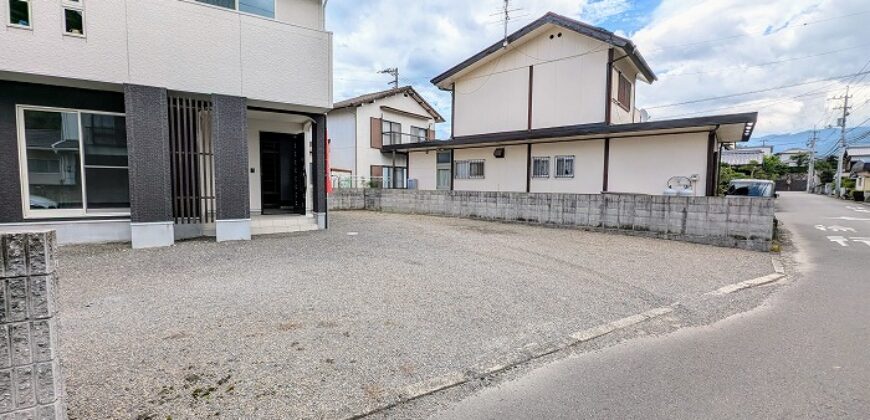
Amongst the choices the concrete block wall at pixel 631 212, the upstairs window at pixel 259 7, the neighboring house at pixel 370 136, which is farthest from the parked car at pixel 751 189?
the upstairs window at pixel 259 7

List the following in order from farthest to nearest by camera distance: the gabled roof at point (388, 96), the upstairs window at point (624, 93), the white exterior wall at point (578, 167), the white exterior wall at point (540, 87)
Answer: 1. the gabled roof at point (388, 96)
2. the upstairs window at point (624, 93)
3. the white exterior wall at point (540, 87)
4. the white exterior wall at point (578, 167)

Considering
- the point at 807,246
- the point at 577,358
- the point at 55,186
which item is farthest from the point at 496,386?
the point at 807,246

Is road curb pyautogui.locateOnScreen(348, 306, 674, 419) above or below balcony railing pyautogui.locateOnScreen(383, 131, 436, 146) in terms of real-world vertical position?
below

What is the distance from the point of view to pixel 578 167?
12.2 metres

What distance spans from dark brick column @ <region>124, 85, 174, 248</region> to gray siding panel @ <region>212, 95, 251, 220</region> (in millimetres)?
817

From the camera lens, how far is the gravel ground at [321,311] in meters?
2.47

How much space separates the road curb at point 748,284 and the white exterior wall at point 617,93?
747 cm

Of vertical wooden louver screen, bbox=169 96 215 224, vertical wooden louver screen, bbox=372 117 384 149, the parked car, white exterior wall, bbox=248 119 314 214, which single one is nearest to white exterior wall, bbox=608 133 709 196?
the parked car

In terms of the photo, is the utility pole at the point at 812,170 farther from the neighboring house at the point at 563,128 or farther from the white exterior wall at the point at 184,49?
the white exterior wall at the point at 184,49

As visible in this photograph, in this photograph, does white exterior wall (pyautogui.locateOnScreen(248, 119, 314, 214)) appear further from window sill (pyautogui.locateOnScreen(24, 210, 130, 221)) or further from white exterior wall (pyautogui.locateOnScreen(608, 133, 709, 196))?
white exterior wall (pyautogui.locateOnScreen(608, 133, 709, 196))

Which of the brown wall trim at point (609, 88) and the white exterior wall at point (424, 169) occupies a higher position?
the brown wall trim at point (609, 88)

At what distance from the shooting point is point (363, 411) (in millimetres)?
2297

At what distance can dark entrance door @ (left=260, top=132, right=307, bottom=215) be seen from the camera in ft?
34.1

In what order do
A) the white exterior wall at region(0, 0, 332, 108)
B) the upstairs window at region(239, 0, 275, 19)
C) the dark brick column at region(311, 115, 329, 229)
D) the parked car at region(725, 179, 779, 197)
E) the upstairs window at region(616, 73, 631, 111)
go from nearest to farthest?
the white exterior wall at region(0, 0, 332, 108) < the upstairs window at region(239, 0, 275, 19) < the dark brick column at region(311, 115, 329, 229) < the upstairs window at region(616, 73, 631, 111) < the parked car at region(725, 179, 779, 197)
